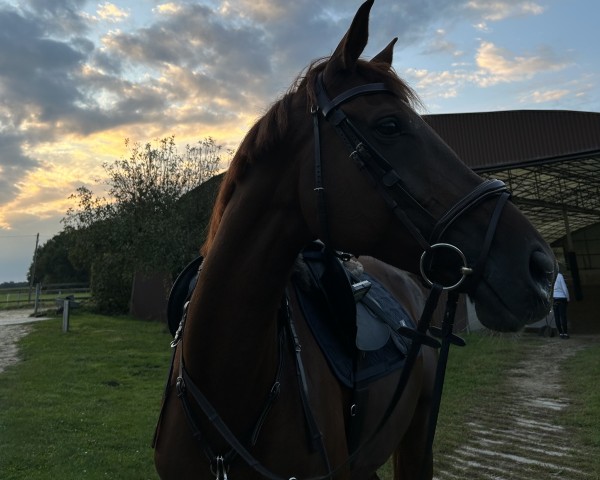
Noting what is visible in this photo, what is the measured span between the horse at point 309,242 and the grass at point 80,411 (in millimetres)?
3186

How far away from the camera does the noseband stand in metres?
1.43

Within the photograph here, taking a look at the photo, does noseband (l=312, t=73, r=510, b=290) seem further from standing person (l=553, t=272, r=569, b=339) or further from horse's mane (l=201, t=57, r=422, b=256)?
standing person (l=553, t=272, r=569, b=339)

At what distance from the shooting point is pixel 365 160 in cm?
157

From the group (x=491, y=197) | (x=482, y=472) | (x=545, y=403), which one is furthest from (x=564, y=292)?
(x=491, y=197)

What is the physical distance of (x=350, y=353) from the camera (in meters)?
2.37

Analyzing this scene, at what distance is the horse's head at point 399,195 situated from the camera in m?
1.39

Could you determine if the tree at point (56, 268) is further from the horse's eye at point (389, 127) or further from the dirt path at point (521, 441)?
the horse's eye at point (389, 127)

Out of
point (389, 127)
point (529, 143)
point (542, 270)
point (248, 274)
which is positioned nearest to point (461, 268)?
point (542, 270)

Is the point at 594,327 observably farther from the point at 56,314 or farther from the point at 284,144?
the point at 56,314

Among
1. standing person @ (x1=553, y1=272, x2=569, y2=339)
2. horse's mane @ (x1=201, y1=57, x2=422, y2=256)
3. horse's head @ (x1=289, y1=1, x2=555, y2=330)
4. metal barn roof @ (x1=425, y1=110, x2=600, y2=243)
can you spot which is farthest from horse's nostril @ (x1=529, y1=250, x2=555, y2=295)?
metal barn roof @ (x1=425, y1=110, x2=600, y2=243)

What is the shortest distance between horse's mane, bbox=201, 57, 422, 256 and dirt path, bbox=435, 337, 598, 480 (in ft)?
12.3

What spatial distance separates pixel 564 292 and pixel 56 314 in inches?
830

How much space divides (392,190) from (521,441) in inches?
192

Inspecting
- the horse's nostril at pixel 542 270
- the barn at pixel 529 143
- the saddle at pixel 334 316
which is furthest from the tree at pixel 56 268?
the horse's nostril at pixel 542 270
